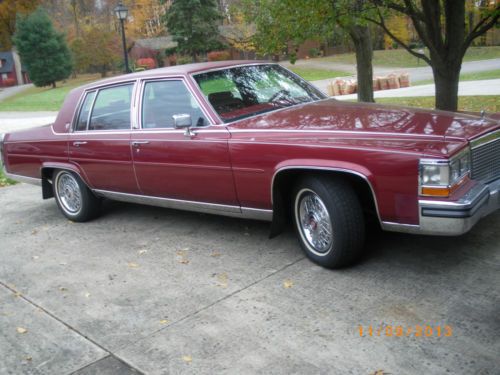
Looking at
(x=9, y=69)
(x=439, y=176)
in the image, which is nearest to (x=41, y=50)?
(x=9, y=69)

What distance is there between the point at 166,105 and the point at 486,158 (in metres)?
2.97

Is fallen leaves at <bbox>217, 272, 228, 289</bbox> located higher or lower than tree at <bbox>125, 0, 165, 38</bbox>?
lower

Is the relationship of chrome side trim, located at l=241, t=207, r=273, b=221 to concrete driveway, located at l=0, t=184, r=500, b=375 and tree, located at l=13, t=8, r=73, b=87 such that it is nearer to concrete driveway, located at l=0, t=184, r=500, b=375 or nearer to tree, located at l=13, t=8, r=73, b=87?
concrete driveway, located at l=0, t=184, r=500, b=375

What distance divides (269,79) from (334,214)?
2.06 meters

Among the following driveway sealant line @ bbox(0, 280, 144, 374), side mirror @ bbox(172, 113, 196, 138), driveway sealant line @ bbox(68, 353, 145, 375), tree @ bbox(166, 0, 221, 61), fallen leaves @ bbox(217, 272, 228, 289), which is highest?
tree @ bbox(166, 0, 221, 61)

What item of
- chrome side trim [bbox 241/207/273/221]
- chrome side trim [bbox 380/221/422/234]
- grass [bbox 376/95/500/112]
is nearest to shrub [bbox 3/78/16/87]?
grass [bbox 376/95/500/112]

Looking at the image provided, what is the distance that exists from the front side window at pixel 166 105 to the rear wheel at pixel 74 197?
1391mm

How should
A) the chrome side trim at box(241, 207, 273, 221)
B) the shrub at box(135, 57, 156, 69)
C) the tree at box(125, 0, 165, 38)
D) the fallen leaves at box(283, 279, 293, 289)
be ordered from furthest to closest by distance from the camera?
the tree at box(125, 0, 165, 38)
the shrub at box(135, 57, 156, 69)
the chrome side trim at box(241, 207, 273, 221)
the fallen leaves at box(283, 279, 293, 289)

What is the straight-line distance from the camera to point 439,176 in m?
3.66

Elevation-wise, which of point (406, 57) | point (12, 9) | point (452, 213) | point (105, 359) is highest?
point (12, 9)

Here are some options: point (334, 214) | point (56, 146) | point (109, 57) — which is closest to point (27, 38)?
point (109, 57)

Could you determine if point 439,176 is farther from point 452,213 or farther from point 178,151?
point 178,151

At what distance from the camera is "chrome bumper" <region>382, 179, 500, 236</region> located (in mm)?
3646

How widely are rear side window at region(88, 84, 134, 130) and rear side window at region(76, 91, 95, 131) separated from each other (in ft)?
0.29
